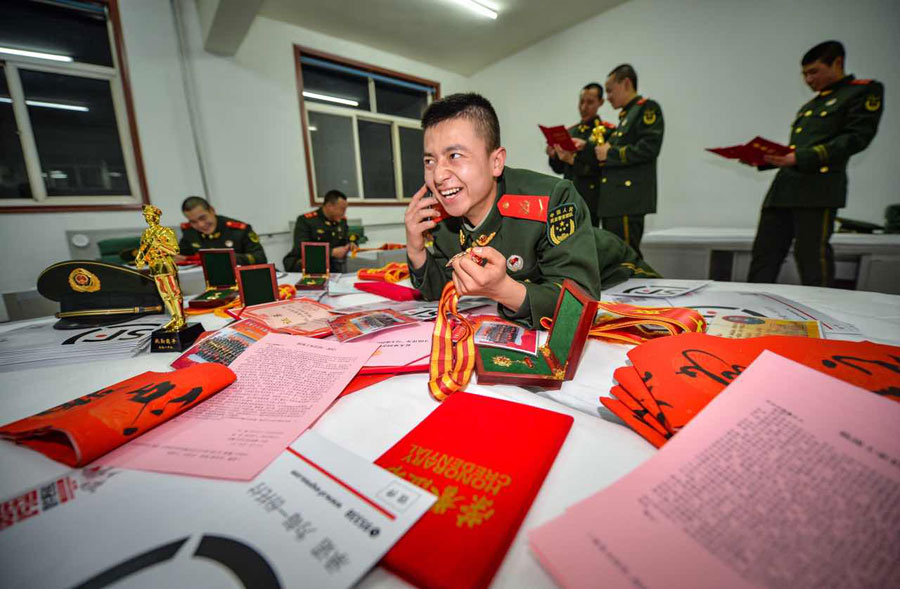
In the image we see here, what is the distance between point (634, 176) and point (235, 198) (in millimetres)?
3870

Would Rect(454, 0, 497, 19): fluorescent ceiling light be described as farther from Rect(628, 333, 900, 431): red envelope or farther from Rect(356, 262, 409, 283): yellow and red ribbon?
Rect(628, 333, 900, 431): red envelope

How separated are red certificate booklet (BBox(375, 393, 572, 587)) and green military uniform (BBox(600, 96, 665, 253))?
8.04ft

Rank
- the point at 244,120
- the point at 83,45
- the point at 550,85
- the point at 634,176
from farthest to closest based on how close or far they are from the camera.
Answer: the point at 550,85
the point at 244,120
the point at 83,45
the point at 634,176

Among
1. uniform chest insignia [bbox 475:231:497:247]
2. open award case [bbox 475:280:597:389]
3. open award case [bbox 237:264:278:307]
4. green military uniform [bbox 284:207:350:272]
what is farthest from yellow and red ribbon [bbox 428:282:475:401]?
green military uniform [bbox 284:207:350:272]

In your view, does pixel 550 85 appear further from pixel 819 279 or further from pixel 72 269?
pixel 72 269

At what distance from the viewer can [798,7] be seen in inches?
108

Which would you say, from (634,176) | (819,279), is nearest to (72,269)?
(634,176)

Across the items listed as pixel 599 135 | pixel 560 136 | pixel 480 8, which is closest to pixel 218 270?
pixel 560 136

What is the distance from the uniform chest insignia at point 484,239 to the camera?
1045 millimetres

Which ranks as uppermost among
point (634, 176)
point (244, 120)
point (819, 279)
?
point (244, 120)

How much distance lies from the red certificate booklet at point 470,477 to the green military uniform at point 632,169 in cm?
245

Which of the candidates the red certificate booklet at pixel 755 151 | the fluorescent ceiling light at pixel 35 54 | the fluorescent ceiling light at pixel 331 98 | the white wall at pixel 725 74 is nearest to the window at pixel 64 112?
the fluorescent ceiling light at pixel 35 54

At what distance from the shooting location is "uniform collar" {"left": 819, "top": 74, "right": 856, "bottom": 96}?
6.02 feet

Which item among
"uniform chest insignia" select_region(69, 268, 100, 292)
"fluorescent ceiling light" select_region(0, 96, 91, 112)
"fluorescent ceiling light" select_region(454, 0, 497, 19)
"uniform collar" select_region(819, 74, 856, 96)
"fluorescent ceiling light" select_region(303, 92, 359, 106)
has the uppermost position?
"fluorescent ceiling light" select_region(454, 0, 497, 19)
